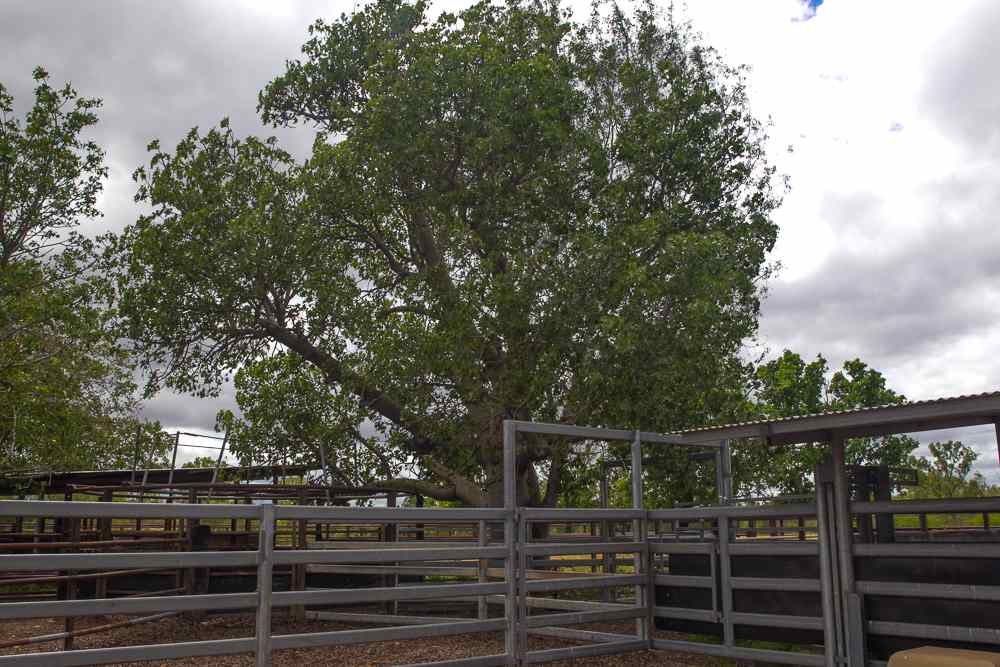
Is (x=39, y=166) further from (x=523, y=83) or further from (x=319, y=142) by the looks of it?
(x=523, y=83)

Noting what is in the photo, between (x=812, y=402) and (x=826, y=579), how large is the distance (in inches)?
1515

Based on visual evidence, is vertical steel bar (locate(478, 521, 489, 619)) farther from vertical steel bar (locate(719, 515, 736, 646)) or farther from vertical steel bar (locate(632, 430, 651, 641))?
vertical steel bar (locate(719, 515, 736, 646))

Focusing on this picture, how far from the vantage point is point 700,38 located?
76.6ft

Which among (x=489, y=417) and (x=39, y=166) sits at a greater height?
(x=39, y=166)

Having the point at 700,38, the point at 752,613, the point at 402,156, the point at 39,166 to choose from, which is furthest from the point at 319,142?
the point at 752,613

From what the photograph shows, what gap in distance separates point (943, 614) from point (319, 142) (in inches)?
652

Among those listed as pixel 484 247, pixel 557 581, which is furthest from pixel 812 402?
pixel 557 581

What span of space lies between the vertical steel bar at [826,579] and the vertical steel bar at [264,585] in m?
5.49

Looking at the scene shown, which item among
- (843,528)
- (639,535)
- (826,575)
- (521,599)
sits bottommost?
(521,599)

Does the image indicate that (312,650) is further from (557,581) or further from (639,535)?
(639,535)

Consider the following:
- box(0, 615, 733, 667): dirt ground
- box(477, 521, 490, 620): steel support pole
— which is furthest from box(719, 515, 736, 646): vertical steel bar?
box(477, 521, 490, 620): steel support pole

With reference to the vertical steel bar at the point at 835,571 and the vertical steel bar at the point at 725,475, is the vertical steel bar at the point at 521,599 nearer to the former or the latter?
the vertical steel bar at the point at 835,571

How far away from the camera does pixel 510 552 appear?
9836 mm

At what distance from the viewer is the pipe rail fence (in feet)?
23.2
